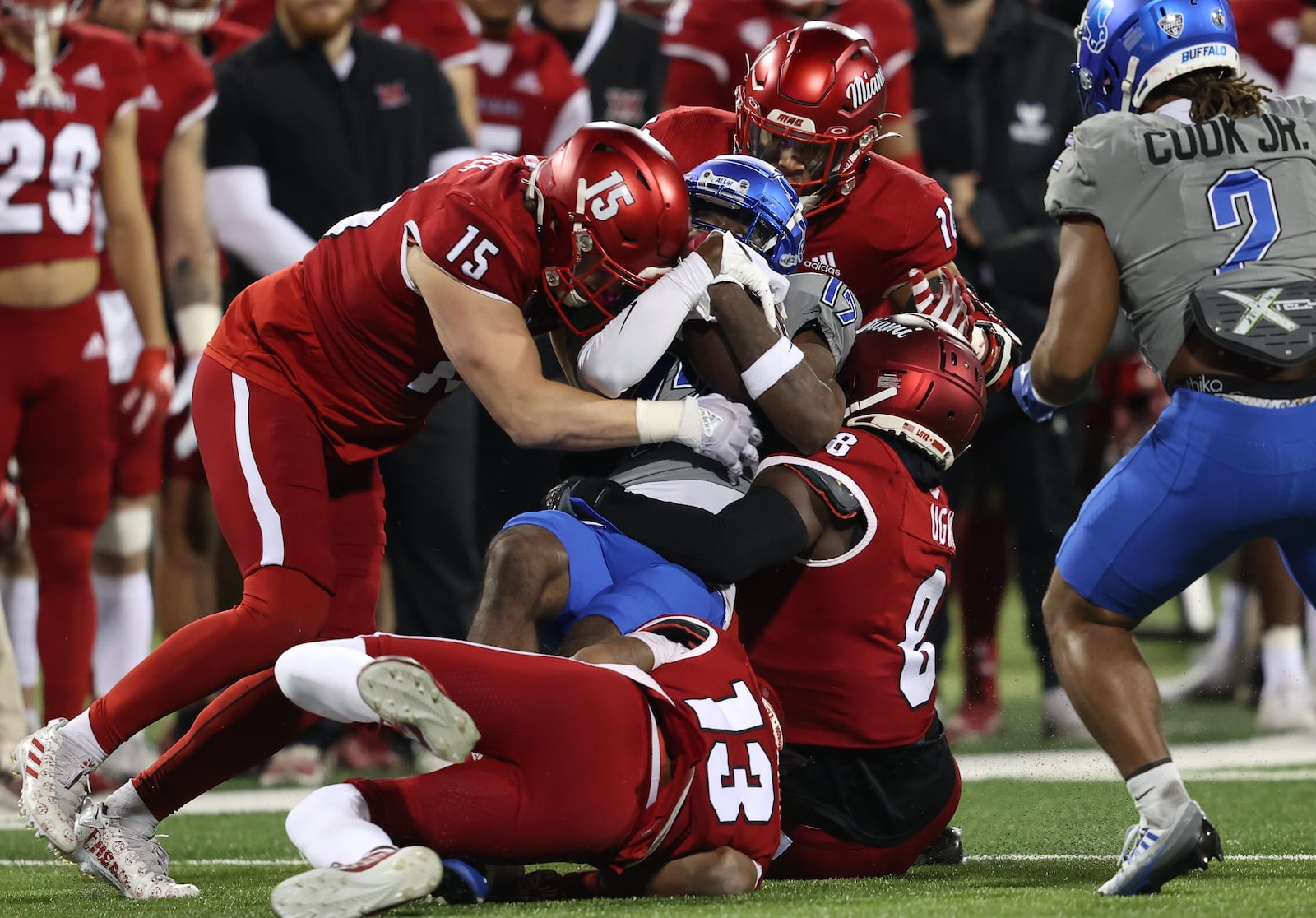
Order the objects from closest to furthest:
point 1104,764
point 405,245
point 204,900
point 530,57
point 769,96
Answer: point 204,900
point 405,245
point 769,96
point 1104,764
point 530,57

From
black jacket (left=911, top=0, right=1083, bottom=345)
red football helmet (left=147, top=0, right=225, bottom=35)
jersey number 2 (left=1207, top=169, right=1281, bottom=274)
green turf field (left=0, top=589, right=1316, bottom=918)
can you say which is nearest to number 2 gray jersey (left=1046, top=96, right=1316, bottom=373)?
jersey number 2 (left=1207, top=169, right=1281, bottom=274)

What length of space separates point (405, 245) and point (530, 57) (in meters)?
3.06

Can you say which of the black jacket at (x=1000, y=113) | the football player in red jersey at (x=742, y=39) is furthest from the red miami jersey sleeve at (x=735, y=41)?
the black jacket at (x=1000, y=113)

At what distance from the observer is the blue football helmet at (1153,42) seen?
3.70 metres

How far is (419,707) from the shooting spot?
3.00m

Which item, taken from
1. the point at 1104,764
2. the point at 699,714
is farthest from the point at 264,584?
the point at 1104,764

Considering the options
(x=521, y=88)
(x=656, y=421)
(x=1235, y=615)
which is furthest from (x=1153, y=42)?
Answer: (x=1235, y=615)

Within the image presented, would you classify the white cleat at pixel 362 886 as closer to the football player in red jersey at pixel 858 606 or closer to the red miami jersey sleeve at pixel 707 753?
the red miami jersey sleeve at pixel 707 753

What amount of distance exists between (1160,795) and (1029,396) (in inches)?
35.9

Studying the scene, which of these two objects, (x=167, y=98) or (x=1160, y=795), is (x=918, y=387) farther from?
(x=167, y=98)

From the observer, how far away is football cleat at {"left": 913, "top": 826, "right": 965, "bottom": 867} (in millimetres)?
4152

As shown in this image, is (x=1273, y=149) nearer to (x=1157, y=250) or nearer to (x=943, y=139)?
(x=1157, y=250)

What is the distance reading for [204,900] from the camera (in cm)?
365

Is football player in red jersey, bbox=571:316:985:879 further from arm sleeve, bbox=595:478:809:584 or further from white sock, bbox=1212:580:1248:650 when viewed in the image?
white sock, bbox=1212:580:1248:650
